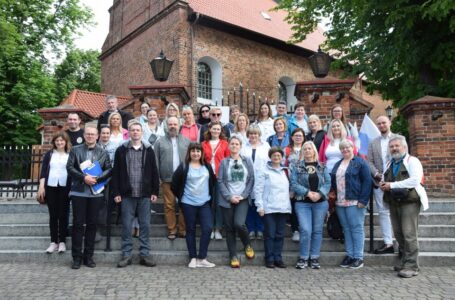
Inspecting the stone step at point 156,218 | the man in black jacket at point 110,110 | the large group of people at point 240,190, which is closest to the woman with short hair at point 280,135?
the large group of people at point 240,190

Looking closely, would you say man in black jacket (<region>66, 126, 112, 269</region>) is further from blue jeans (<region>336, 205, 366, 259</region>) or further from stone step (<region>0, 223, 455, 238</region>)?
blue jeans (<region>336, 205, 366, 259</region>)

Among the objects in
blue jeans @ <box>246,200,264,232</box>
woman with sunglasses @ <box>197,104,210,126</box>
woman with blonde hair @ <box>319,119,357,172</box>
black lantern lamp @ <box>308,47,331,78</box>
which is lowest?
blue jeans @ <box>246,200,264,232</box>

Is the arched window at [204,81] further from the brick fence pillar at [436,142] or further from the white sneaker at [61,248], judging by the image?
the white sneaker at [61,248]

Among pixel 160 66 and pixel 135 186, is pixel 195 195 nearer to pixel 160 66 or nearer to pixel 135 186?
pixel 135 186

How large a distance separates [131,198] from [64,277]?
1283mm

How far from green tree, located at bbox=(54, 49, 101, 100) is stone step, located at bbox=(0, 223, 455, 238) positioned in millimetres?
20600

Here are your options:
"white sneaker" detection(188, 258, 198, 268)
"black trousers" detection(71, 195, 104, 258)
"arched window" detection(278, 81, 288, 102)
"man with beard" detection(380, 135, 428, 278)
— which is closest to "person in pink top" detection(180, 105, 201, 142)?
"black trousers" detection(71, 195, 104, 258)

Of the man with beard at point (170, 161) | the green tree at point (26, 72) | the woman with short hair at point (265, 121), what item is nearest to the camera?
the man with beard at point (170, 161)

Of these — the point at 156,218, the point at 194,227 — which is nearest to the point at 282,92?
the point at 156,218

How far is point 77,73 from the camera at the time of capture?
29234 mm

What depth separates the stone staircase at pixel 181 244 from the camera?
5.96 metres

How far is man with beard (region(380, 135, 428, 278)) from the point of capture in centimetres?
536

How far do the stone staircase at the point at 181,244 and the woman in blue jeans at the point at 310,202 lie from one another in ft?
0.90

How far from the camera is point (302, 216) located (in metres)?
5.81
